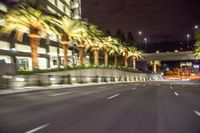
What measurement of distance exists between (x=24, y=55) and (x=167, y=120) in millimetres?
53417

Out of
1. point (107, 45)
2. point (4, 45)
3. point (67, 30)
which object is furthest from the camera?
point (107, 45)

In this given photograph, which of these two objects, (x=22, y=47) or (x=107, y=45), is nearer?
(x=22, y=47)

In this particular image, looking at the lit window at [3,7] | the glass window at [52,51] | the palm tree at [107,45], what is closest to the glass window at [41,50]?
the glass window at [52,51]

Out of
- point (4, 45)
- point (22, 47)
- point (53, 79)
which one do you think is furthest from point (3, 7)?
point (53, 79)

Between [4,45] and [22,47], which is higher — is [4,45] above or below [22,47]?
below

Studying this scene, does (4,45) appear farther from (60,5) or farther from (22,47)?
(60,5)

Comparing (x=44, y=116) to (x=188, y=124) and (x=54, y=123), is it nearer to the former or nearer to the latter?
(x=54, y=123)

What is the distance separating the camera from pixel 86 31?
52.4 m

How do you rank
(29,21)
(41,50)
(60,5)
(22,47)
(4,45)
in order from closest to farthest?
(29,21) → (4,45) → (22,47) → (41,50) → (60,5)

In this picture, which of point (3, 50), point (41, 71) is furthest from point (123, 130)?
point (3, 50)

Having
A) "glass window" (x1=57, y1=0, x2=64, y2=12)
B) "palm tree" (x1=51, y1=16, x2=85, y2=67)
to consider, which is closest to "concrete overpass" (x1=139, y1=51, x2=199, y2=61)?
"glass window" (x1=57, y1=0, x2=64, y2=12)

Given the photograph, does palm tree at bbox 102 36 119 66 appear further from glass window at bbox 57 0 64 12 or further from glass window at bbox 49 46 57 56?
glass window at bbox 57 0 64 12

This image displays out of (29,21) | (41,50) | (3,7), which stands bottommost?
(41,50)

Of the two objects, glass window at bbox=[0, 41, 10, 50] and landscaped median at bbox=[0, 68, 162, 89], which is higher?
glass window at bbox=[0, 41, 10, 50]
